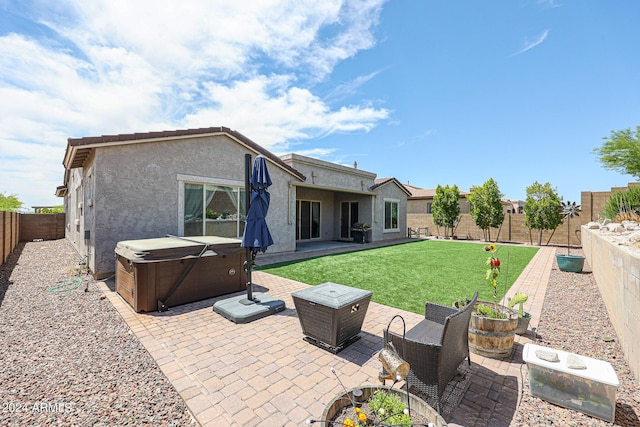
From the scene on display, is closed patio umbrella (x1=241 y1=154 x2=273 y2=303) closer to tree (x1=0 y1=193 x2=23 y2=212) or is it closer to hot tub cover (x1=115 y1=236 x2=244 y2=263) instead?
hot tub cover (x1=115 y1=236 x2=244 y2=263)

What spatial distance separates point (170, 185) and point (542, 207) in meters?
19.6

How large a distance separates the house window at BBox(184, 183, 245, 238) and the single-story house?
3 centimetres

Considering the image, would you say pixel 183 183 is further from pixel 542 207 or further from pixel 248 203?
pixel 542 207

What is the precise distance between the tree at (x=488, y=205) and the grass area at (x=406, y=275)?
6939 mm

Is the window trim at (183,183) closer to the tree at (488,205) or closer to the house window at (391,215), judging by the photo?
the house window at (391,215)

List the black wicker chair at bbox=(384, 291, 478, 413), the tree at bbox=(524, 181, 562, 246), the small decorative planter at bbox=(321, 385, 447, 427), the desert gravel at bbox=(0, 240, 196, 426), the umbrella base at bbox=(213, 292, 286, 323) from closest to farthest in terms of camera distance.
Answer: the small decorative planter at bbox=(321, 385, 447, 427)
the black wicker chair at bbox=(384, 291, 478, 413)
the desert gravel at bbox=(0, 240, 196, 426)
the umbrella base at bbox=(213, 292, 286, 323)
the tree at bbox=(524, 181, 562, 246)

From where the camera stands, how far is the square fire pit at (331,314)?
338cm

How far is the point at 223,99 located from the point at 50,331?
8235 millimetres

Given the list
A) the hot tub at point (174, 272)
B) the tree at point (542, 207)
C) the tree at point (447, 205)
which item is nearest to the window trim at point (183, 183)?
the hot tub at point (174, 272)

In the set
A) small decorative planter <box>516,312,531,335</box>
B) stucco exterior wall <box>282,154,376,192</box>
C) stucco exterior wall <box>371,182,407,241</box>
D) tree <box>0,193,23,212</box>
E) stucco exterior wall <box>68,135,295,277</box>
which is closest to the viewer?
small decorative planter <box>516,312,531,335</box>

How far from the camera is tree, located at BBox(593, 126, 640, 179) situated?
12445 millimetres

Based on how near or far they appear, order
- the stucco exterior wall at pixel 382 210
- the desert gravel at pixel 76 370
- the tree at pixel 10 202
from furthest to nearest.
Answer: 1. the tree at pixel 10 202
2. the stucco exterior wall at pixel 382 210
3. the desert gravel at pixel 76 370

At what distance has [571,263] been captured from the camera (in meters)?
8.48

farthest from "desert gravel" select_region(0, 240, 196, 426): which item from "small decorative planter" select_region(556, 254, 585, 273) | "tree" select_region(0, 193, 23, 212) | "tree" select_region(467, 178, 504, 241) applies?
"tree" select_region(0, 193, 23, 212)
